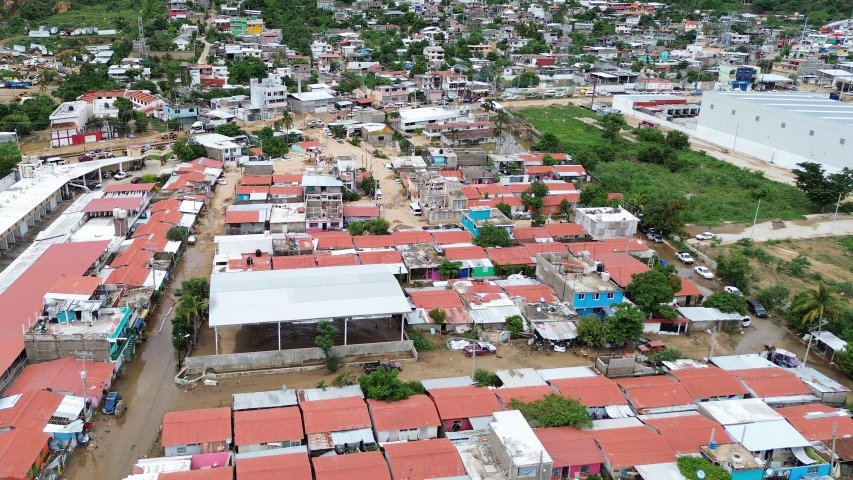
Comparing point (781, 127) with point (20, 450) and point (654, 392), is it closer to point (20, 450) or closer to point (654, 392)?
point (654, 392)

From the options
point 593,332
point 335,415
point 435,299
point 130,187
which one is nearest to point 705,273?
point 593,332

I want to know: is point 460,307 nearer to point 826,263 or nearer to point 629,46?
point 826,263

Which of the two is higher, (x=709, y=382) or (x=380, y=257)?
(x=380, y=257)

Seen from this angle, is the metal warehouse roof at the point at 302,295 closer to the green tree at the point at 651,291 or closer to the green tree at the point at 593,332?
the green tree at the point at 593,332

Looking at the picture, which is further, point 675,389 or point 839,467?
point 675,389

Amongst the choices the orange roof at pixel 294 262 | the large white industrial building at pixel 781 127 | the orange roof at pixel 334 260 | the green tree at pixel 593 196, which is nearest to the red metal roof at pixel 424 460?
the orange roof at pixel 334 260

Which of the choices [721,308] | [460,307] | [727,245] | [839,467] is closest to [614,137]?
[727,245]

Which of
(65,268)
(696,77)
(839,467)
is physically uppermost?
(696,77)
